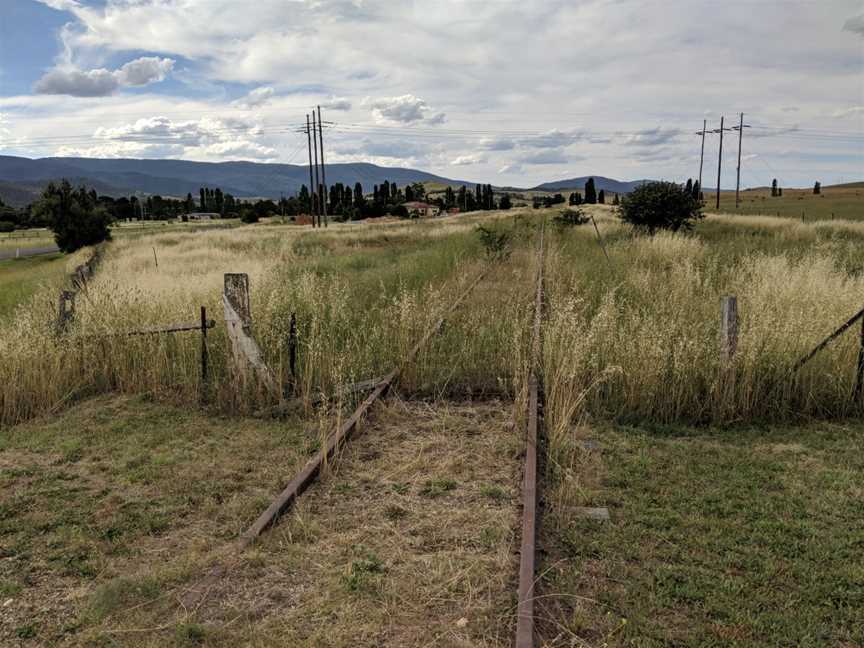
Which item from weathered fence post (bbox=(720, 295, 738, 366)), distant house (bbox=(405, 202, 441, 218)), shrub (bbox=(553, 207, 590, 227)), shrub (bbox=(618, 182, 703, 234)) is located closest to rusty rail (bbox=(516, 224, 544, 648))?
weathered fence post (bbox=(720, 295, 738, 366))

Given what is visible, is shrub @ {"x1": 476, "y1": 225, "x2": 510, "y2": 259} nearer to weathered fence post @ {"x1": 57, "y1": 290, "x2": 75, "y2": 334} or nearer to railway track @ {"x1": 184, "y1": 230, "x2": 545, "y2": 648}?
weathered fence post @ {"x1": 57, "y1": 290, "x2": 75, "y2": 334}

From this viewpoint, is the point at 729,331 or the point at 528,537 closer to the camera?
the point at 528,537

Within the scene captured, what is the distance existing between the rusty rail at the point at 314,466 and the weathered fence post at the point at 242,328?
1.16 meters

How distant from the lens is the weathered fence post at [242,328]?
6.82m

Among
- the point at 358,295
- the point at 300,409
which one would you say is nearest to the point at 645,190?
the point at 358,295

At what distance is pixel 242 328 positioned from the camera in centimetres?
682

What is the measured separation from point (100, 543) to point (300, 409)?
2657 millimetres

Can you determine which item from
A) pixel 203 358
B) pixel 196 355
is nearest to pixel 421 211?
pixel 196 355

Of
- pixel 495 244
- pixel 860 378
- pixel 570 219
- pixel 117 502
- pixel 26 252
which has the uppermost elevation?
pixel 570 219

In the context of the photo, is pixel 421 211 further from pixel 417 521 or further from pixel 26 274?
pixel 417 521

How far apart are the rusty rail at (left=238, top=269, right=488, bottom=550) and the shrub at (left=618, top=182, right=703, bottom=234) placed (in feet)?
75.2

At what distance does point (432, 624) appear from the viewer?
10.3 feet

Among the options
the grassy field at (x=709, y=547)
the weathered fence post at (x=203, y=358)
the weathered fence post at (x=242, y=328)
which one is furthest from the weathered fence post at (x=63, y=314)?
the grassy field at (x=709, y=547)

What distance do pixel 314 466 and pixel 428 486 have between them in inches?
32.9
